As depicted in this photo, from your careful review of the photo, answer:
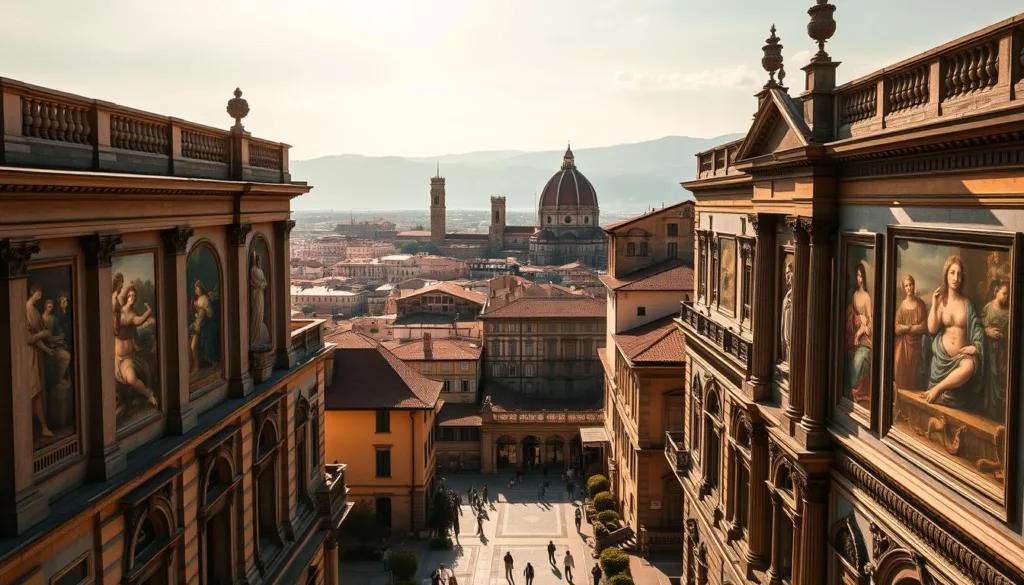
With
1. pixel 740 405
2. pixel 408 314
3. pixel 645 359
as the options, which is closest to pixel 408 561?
pixel 645 359

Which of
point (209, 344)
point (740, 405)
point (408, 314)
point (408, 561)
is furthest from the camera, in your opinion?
point (408, 314)

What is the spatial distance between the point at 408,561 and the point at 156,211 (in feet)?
77.9

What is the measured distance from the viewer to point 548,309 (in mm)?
71125

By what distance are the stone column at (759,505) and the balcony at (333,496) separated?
12.6 metres

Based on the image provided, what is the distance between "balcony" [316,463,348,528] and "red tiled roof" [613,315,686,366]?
13800mm

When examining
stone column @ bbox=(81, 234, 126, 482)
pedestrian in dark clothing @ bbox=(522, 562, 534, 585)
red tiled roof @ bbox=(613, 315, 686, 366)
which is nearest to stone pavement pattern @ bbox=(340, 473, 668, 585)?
pedestrian in dark clothing @ bbox=(522, 562, 534, 585)

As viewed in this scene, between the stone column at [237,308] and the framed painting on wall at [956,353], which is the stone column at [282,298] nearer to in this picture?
the stone column at [237,308]

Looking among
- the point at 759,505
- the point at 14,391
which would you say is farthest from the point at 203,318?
the point at 759,505

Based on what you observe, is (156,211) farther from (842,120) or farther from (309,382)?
(842,120)

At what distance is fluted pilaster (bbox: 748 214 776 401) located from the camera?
743 inches

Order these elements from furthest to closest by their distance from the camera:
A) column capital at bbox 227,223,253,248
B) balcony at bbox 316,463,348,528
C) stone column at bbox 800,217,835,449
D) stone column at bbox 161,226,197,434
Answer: balcony at bbox 316,463,348,528 < column capital at bbox 227,223,253,248 < stone column at bbox 161,226,197,434 < stone column at bbox 800,217,835,449

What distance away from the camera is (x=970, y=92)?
11086 mm

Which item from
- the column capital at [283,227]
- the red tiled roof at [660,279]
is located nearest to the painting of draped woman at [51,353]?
the column capital at [283,227]

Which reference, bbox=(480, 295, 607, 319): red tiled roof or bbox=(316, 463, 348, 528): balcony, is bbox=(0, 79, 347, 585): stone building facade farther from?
bbox=(480, 295, 607, 319): red tiled roof
